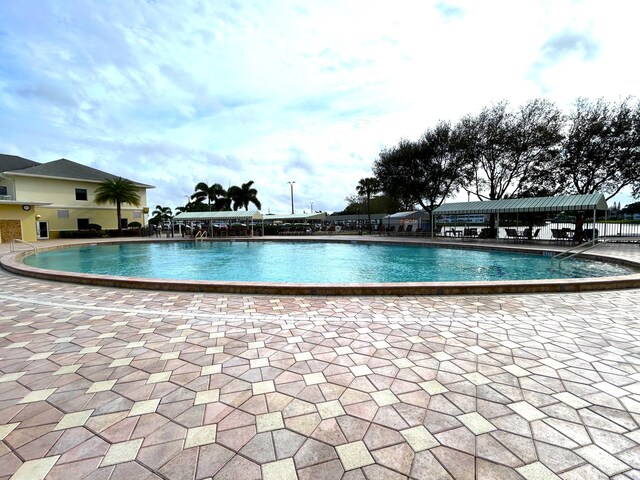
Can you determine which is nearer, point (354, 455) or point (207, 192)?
point (354, 455)

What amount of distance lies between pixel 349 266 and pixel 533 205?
1081cm

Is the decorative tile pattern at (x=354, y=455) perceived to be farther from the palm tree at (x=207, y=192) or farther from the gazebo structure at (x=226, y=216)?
the palm tree at (x=207, y=192)

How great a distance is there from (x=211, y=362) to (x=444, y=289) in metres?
3.97

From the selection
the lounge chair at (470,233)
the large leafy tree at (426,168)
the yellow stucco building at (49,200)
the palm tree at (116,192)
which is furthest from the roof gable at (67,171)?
the lounge chair at (470,233)

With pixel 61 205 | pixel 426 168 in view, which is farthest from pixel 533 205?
pixel 61 205

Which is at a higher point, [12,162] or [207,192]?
[12,162]

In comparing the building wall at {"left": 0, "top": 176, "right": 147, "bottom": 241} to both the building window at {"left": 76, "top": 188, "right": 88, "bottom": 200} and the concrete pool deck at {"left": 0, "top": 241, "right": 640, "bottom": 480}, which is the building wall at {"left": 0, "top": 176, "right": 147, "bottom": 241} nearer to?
the building window at {"left": 76, "top": 188, "right": 88, "bottom": 200}

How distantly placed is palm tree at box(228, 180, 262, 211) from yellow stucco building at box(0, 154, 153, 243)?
12214 mm

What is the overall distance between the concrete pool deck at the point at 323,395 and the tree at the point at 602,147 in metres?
17.7

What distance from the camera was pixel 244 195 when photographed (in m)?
40.5

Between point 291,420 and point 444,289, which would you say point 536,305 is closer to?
point 444,289

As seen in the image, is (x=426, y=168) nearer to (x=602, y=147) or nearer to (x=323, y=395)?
(x=602, y=147)

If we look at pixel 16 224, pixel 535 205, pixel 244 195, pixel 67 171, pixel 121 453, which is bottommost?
pixel 121 453

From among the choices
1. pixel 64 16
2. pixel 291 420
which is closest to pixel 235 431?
pixel 291 420
